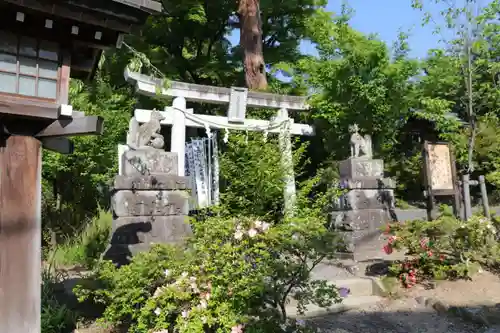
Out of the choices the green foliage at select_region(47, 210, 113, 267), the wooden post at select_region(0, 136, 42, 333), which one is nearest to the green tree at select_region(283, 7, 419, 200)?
the green foliage at select_region(47, 210, 113, 267)

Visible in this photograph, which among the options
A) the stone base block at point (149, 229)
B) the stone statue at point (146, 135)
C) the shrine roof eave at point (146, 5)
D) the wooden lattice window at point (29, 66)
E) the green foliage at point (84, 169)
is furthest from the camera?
the green foliage at point (84, 169)

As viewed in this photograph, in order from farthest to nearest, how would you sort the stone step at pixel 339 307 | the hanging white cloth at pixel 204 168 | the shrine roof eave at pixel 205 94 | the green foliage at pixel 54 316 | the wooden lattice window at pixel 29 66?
the hanging white cloth at pixel 204 168, the shrine roof eave at pixel 205 94, the stone step at pixel 339 307, the green foliage at pixel 54 316, the wooden lattice window at pixel 29 66

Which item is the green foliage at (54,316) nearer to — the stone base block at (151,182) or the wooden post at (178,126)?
the stone base block at (151,182)

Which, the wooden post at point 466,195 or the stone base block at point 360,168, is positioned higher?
the stone base block at point 360,168

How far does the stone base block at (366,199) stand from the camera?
944cm

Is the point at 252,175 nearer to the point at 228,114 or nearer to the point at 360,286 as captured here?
the point at 228,114

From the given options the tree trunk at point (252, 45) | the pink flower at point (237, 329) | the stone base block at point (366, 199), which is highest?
the tree trunk at point (252, 45)

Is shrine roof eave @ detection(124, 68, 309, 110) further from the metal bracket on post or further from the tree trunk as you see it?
the metal bracket on post

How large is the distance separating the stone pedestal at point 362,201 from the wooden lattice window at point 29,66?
7004 millimetres

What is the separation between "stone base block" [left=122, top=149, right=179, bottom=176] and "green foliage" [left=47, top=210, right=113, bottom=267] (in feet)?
6.64

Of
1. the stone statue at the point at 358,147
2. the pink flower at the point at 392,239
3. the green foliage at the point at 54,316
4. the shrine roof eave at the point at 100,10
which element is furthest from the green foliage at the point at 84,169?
the pink flower at the point at 392,239

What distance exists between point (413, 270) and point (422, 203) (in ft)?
33.7

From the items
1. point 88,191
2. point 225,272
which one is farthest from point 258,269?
point 88,191

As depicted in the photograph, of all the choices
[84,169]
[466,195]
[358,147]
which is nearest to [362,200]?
[358,147]
